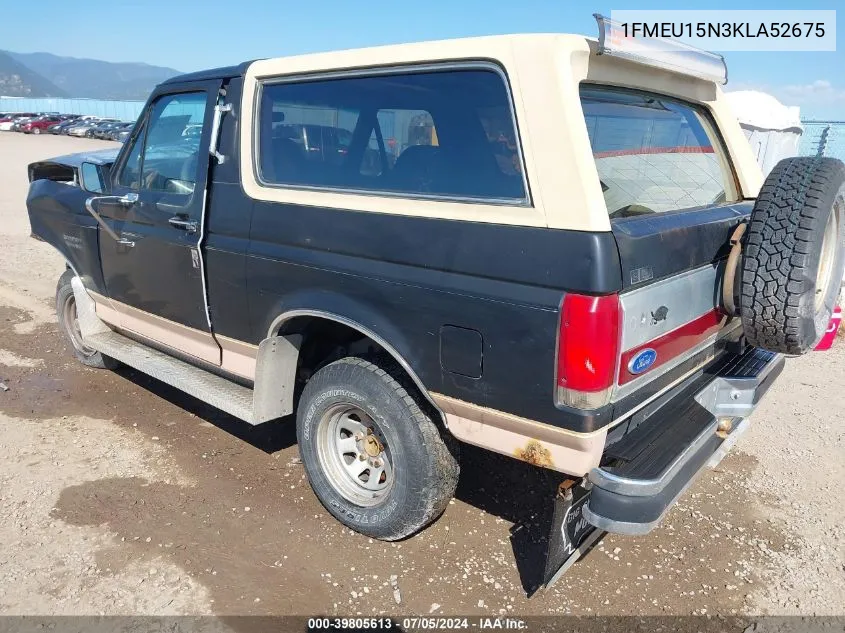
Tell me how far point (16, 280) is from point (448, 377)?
695 centimetres

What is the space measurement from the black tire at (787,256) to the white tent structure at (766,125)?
1044cm

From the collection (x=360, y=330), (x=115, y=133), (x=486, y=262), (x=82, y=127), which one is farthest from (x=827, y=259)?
(x=82, y=127)

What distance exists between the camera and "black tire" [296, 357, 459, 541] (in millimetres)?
2750

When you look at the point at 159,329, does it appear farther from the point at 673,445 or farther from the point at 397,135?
the point at 673,445

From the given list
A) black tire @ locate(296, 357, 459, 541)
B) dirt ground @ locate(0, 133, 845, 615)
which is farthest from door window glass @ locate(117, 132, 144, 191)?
black tire @ locate(296, 357, 459, 541)

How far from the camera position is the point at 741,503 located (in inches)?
135

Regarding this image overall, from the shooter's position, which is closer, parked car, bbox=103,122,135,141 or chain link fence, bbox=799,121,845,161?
chain link fence, bbox=799,121,845,161

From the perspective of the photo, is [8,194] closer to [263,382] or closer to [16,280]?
[16,280]

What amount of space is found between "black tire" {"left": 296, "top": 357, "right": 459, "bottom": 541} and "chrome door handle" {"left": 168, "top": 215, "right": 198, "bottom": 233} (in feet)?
3.38

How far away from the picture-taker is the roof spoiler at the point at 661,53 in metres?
2.28

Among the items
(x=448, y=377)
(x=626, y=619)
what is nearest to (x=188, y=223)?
(x=448, y=377)

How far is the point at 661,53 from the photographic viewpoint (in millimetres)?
2621

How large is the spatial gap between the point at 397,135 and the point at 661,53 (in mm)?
1118

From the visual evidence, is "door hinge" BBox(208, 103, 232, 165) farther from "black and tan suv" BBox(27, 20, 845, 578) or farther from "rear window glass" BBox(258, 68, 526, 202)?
"rear window glass" BBox(258, 68, 526, 202)
